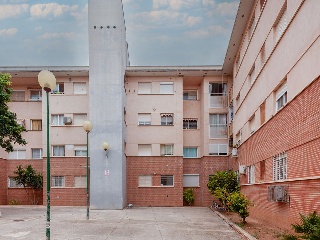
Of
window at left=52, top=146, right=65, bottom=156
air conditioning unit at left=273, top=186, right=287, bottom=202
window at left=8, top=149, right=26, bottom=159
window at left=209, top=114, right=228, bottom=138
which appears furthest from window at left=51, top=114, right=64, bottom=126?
air conditioning unit at left=273, top=186, right=287, bottom=202

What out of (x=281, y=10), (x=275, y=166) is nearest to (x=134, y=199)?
(x=275, y=166)

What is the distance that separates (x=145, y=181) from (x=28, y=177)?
341 inches

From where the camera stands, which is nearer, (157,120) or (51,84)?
(51,84)

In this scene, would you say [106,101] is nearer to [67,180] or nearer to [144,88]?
[144,88]

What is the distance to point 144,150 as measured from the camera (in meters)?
28.3

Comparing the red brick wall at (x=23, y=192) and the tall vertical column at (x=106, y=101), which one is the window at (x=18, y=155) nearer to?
the red brick wall at (x=23, y=192)

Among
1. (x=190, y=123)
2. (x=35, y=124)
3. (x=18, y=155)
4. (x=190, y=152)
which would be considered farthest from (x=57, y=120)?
(x=190, y=152)

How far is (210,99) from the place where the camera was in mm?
28297

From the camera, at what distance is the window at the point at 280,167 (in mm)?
12906

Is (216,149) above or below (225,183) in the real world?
above

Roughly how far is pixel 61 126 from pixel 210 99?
1158 cm

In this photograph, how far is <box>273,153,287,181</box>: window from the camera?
1291cm

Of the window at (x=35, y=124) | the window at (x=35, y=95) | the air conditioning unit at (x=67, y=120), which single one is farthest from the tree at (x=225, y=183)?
the window at (x=35, y=95)

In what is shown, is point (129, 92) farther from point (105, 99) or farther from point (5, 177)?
point (5, 177)
